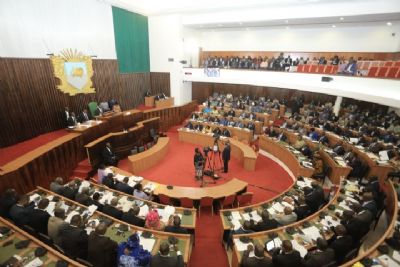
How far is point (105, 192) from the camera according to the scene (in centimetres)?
633

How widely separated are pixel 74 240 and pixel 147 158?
5.68 meters

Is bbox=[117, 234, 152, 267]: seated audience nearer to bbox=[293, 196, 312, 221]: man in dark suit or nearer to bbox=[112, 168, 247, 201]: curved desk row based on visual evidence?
bbox=[112, 168, 247, 201]: curved desk row

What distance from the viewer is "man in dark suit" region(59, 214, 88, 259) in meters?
4.19

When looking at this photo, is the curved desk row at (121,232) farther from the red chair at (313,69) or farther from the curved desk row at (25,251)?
the red chair at (313,69)

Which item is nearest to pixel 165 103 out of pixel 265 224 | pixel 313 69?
pixel 313 69

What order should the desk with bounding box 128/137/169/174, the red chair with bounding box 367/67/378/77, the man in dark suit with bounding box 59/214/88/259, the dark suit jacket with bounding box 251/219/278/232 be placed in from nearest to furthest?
1. the man in dark suit with bounding box 59/214/88/259
2. the dark suit jacket with bounding box 251/219/278/232
3. the desk with bounding box 128/137/169/174
4. the red chair with bounding box 367/67/378/77

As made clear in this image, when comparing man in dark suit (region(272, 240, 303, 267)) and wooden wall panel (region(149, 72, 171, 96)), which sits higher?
wooden wall panel (region(149, 72, 171, 96))

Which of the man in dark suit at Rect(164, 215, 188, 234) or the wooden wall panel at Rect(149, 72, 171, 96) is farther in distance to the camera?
the wooden wall panel at Rect(149, 72, 171, 96)

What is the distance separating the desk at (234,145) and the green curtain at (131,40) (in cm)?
653

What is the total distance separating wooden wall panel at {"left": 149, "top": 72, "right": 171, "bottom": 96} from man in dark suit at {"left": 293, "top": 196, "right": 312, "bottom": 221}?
13.8m

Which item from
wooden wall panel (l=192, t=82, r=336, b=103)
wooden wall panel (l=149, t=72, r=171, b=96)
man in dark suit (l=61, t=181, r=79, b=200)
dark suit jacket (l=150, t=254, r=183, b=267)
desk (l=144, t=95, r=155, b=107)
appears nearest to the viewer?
dark suit jacket (l=150, t=254, r=183, b=267)

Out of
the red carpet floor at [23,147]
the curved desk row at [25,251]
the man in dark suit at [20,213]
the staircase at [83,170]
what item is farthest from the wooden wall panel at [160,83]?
the curved desk row at [25,251]

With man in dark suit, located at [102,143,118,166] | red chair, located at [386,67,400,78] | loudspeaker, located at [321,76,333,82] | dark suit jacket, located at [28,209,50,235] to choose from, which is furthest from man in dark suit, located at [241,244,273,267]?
loudspeaker, located at [321,76,333,82]

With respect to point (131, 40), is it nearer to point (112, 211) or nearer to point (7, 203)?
point (7, 203)
